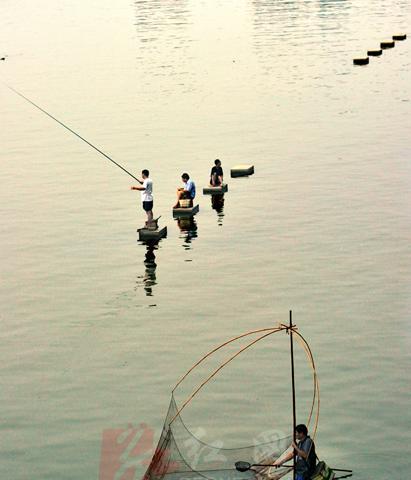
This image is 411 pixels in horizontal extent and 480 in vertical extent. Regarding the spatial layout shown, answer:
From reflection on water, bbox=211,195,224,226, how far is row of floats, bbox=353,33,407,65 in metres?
48.1

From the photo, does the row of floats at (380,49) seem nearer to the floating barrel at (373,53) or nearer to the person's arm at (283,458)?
the floating barrel at (373,53)

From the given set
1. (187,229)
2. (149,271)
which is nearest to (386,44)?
(187,229)

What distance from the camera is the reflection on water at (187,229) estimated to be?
132 feet

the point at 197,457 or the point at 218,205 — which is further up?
the point at 218,205

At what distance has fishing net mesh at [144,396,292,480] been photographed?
2125 centimetres

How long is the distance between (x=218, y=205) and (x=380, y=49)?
58.4 m

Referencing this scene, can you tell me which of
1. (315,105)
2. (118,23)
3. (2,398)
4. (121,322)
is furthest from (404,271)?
(118,23)

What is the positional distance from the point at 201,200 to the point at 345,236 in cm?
A: 875

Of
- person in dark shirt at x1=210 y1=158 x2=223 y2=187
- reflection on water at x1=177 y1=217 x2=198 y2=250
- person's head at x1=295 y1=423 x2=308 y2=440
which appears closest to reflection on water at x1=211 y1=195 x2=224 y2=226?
person in dark shirt at x1=210 y1=158 x2=223 y2=187

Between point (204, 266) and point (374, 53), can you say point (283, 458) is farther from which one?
point (374, 53)

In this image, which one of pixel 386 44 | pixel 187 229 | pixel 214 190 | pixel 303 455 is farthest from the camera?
pixel 386 44

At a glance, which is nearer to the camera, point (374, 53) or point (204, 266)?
point (204, 266)

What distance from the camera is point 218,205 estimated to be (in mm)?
46000

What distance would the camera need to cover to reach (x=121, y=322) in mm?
32219
